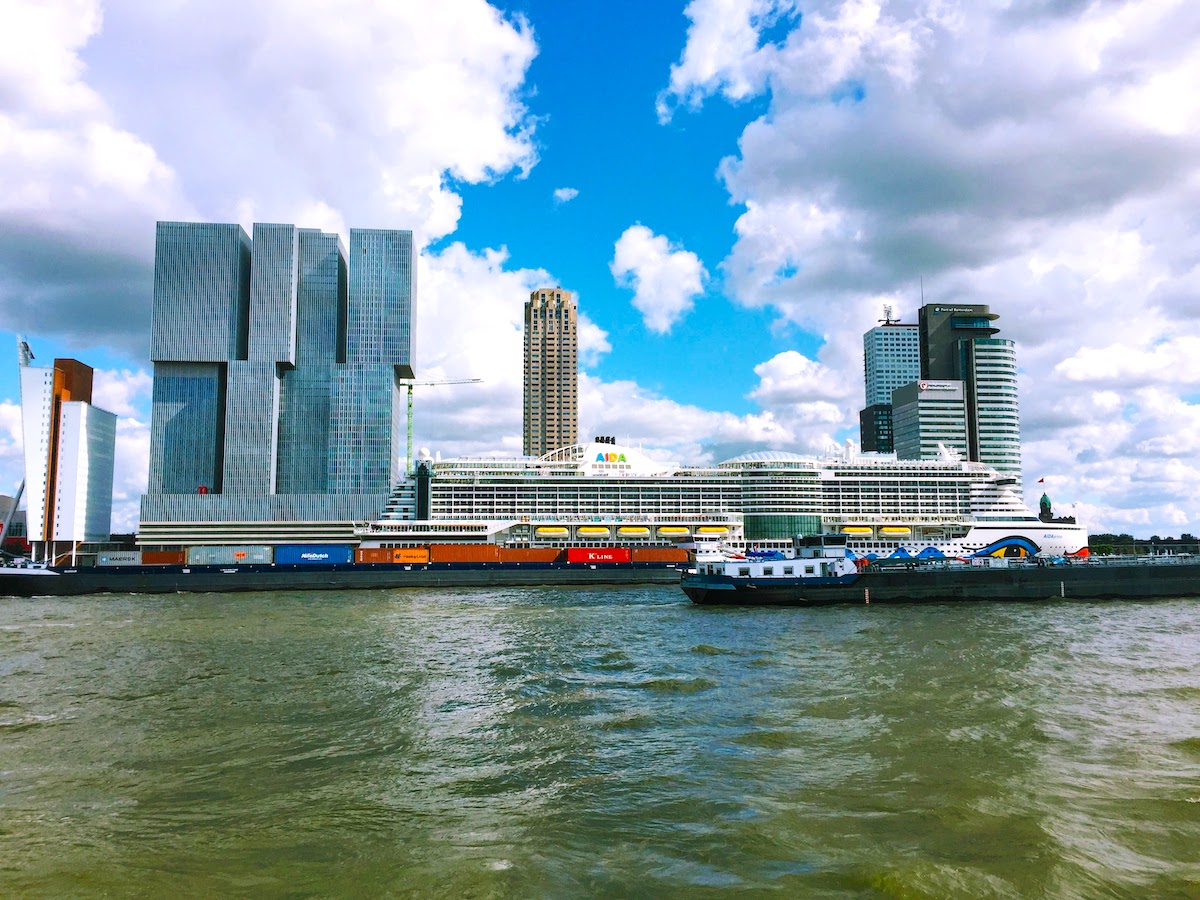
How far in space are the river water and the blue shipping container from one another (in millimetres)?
53094

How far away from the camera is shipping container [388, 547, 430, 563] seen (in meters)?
84.2

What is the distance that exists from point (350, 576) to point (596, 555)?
27296 millimetres

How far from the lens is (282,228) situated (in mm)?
139750

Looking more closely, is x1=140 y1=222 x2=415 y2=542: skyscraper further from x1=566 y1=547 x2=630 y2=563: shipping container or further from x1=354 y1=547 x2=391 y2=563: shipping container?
x1=566 y1=547 x2=630 y2=563: shipping container

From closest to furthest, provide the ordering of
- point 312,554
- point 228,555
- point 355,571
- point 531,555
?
point 355,571 < point 312,554 < point 531,555 < point 228,555

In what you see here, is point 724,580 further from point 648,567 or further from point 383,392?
point 383,392

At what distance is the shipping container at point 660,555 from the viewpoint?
8588 cm

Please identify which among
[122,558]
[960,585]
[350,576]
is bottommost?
[350,576]

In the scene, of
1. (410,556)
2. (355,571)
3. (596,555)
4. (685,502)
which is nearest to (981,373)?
(685,502)

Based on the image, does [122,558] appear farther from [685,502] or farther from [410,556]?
[685,502]

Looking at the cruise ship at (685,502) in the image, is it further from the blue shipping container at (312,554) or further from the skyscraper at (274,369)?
the skyscraper at (274,369)

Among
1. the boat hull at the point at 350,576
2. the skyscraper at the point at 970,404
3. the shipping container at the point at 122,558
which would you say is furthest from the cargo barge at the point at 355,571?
the skyscraper at the point at 970,404

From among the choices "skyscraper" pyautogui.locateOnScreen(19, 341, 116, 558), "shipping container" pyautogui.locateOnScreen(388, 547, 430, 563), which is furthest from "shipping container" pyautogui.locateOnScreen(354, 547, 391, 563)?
"skyscraper" pyautogui.locateOnScreen(19, 341, 116, 558)

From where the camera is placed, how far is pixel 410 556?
8462 centimetres
